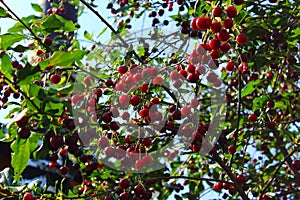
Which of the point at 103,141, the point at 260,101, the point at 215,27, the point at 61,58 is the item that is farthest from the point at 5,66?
the point at 260,101

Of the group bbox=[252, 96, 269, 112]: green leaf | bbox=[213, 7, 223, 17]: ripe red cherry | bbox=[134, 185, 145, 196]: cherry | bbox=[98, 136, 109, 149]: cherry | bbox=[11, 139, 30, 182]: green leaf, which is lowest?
bbox=[11, 139, 30, 182]: green leaf

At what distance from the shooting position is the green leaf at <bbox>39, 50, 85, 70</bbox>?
1.30 metres

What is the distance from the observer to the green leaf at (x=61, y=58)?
4.26 feet

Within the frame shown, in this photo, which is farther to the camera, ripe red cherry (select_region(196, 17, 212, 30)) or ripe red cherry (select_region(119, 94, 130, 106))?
ripe red cherry (select_region(119, 94, 130, 106))

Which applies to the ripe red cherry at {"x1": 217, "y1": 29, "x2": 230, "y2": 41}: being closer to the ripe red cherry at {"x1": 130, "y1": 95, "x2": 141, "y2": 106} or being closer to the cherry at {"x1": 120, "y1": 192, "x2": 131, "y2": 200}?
the ripe red cherry at {"x1": 130, "y1": 95, "x2": 141, "y2": 106}

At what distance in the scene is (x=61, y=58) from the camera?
4.31 ft

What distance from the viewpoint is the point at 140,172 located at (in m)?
1.92

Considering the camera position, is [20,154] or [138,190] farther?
[138,190]

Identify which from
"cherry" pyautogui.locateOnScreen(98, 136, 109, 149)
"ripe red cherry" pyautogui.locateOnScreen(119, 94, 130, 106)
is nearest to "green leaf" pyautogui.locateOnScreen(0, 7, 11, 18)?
"ripe red cherry" pyautogui.locateOnScreen(119, 94, 130, 106)

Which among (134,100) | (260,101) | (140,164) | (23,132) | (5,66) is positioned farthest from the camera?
(260,101)

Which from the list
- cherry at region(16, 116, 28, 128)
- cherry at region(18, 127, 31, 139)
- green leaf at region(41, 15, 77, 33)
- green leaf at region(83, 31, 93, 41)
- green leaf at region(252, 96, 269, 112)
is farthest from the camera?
green leaf at region(83, 31, 93, 41)

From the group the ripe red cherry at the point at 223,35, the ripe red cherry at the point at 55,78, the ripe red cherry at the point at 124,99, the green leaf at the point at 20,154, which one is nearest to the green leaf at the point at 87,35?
the ripe red cherry at the point at 55,78

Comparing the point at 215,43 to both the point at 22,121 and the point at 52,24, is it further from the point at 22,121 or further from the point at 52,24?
the point at 22,121

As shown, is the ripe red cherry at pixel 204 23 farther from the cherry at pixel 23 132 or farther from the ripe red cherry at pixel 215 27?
the cherry at pixel 23 132
